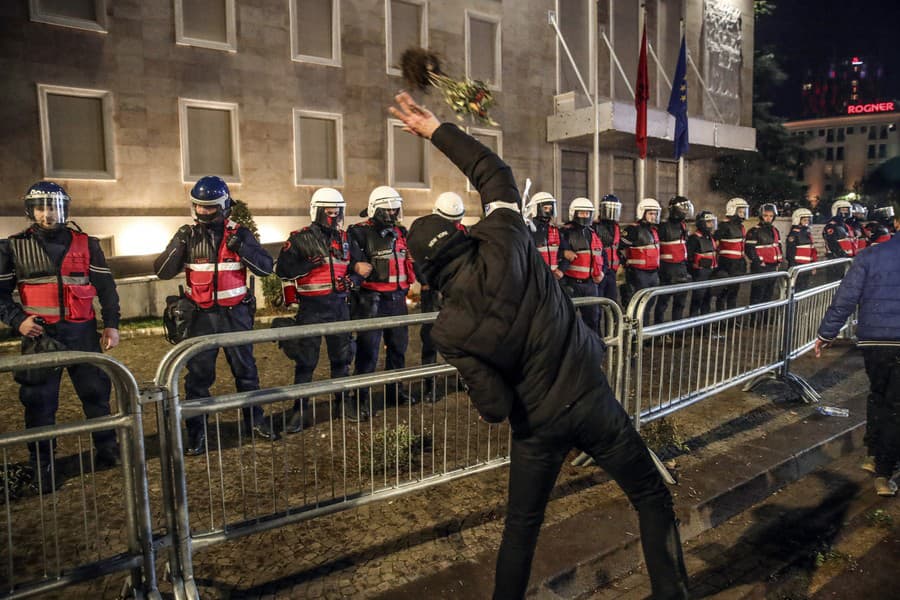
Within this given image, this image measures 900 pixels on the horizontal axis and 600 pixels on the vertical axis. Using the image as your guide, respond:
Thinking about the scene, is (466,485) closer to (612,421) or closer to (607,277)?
(612,421)

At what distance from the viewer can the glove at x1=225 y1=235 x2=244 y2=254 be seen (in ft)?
17.0

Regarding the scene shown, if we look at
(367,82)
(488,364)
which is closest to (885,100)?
(367,82)

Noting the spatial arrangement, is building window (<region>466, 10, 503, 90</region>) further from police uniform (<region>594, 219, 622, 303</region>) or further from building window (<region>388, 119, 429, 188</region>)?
police uniform (<region>594, 219, 622, 303</region>)

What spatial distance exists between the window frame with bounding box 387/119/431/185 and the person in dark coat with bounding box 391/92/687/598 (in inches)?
577

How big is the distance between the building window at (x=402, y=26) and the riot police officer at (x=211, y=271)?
12946mm

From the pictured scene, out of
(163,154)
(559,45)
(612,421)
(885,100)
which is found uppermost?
(885,100)

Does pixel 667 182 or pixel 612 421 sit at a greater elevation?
pixel 667 182

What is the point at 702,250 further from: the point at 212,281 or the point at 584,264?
the point at 212,281

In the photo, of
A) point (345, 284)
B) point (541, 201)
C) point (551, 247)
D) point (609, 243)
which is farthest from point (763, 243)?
point (345, 284)

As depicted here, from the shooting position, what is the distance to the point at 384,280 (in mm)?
6555

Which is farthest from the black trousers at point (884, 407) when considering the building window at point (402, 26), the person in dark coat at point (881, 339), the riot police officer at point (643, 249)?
the building window at point (402, 26)

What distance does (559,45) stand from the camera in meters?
20.3

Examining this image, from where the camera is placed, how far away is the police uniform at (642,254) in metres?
9.98

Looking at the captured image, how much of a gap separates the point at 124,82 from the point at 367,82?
229 inches
